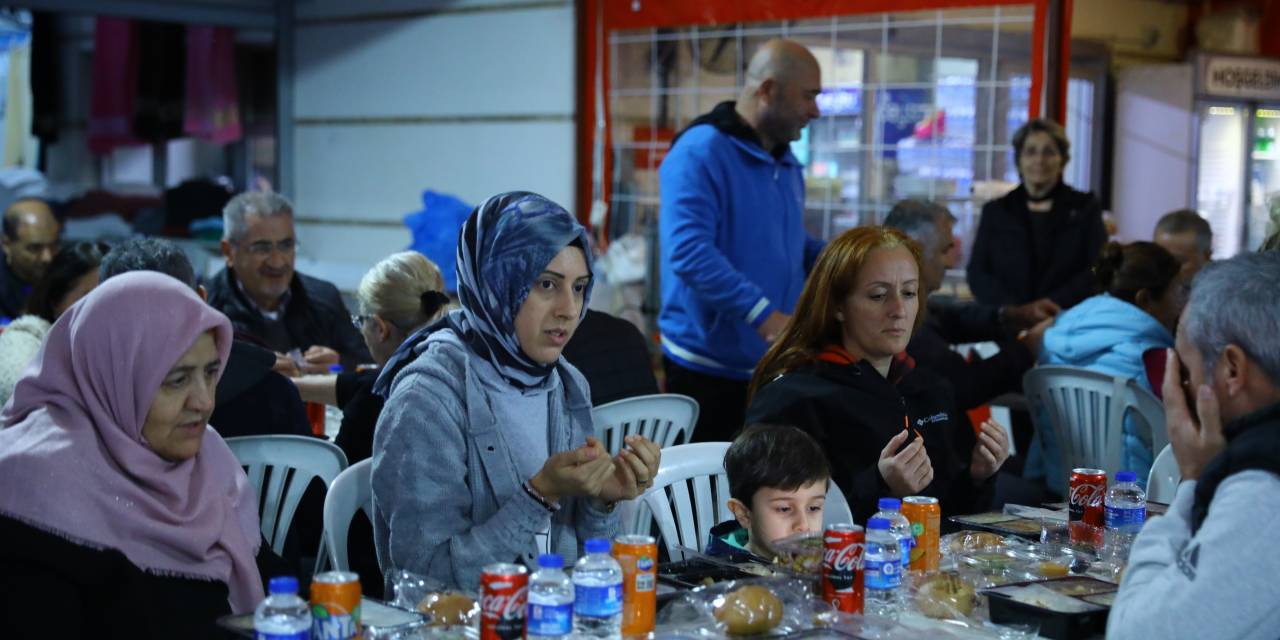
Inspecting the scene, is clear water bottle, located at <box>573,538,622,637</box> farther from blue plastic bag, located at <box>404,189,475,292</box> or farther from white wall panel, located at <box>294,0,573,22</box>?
white wall panel, located at <box>294,0,573,22</box>

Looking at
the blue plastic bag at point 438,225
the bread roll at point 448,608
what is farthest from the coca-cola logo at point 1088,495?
the blue plastic bag at point 438,225

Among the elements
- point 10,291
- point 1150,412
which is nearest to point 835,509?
point 1150,412

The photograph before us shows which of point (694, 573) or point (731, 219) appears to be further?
point (731, 219)

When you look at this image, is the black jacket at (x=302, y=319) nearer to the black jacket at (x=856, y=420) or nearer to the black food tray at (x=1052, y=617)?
the black jacket at (x=856, y=420)

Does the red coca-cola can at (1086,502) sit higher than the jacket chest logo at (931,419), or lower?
→ lower

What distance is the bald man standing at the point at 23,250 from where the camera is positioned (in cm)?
612

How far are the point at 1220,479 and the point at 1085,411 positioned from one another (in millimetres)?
2579

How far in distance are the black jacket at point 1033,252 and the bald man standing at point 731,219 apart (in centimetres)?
128

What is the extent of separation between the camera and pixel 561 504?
2682 mm

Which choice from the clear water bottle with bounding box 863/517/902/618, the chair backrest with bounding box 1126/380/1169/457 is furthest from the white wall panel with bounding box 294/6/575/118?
the clear water bottle with bounding box 863/517/902/618

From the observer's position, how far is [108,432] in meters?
2.26

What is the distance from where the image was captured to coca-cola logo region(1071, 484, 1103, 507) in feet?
8.89

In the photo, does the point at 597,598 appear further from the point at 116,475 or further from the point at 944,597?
the point at 116,475

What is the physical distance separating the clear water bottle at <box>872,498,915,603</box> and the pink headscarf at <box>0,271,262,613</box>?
3.92 feet
